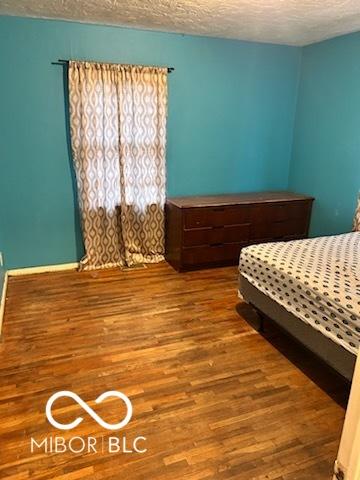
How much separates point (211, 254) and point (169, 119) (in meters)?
1.50

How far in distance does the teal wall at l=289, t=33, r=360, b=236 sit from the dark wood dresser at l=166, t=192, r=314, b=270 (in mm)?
246

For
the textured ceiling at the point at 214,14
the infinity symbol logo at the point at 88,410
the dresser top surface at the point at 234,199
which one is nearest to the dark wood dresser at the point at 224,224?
the dresser top surface at the point at 234,199

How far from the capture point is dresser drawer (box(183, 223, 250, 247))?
11.9 feet

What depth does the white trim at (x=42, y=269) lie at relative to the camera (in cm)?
358

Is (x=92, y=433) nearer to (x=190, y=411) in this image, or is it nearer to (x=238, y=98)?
(x=190, y=411)

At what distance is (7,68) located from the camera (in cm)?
311

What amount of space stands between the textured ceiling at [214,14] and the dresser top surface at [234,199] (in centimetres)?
164

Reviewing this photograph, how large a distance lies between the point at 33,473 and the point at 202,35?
→ 3.81 metres

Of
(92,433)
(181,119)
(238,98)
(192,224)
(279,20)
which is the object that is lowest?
(92,433)

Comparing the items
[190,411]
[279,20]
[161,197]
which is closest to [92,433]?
[190,411]

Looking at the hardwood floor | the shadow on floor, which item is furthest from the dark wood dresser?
the shadow on floor

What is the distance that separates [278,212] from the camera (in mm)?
3941

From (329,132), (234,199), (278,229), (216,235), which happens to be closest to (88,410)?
(216,235)

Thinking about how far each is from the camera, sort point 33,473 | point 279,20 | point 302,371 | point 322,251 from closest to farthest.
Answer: point 33,473, point 302,371, point 322,251, point 279,20
